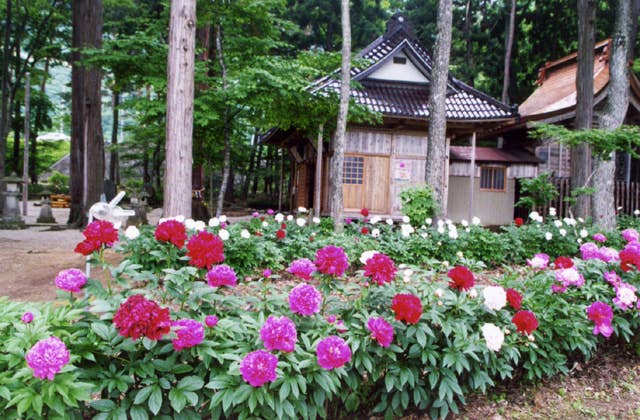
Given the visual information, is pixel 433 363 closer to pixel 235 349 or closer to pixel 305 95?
pixel 235 349

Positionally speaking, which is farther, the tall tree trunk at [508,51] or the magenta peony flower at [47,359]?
the tall tree trunk at [508,51]

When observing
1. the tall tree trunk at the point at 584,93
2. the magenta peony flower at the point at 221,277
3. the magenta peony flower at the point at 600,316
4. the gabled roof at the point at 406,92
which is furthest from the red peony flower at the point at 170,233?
the tall tree trunk at the point at 584,93

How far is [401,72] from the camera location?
12.1m

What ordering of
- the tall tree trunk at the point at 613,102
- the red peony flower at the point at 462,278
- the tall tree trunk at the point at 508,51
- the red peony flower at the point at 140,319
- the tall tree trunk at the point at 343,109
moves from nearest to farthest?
the red peony flower at the point at 140,319
the red peony flower at the point at 462,278
the tall tree trunk at the point at 343,109
the tall tree trunk at the point at 613,102
the tall tree trunk at the point at 508,51

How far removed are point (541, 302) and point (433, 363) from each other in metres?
1.22

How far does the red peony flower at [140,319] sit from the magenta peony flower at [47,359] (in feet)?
0.65

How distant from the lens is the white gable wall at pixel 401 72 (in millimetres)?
12047

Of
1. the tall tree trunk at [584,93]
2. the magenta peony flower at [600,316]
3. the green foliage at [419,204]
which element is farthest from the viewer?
the tall tree trunk at [584,93]

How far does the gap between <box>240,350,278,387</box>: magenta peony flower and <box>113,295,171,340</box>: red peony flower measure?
0.35 meters

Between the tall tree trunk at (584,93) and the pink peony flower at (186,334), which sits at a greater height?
the tall tree trunk at (584,93)

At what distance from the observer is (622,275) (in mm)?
3596

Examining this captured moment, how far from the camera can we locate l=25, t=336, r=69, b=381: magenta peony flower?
1.54 metres

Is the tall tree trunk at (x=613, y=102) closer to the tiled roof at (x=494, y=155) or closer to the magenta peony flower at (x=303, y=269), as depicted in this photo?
the tiled roof at (x=494, y=155)

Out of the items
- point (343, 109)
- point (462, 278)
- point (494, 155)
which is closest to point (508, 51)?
point (494, 155)
